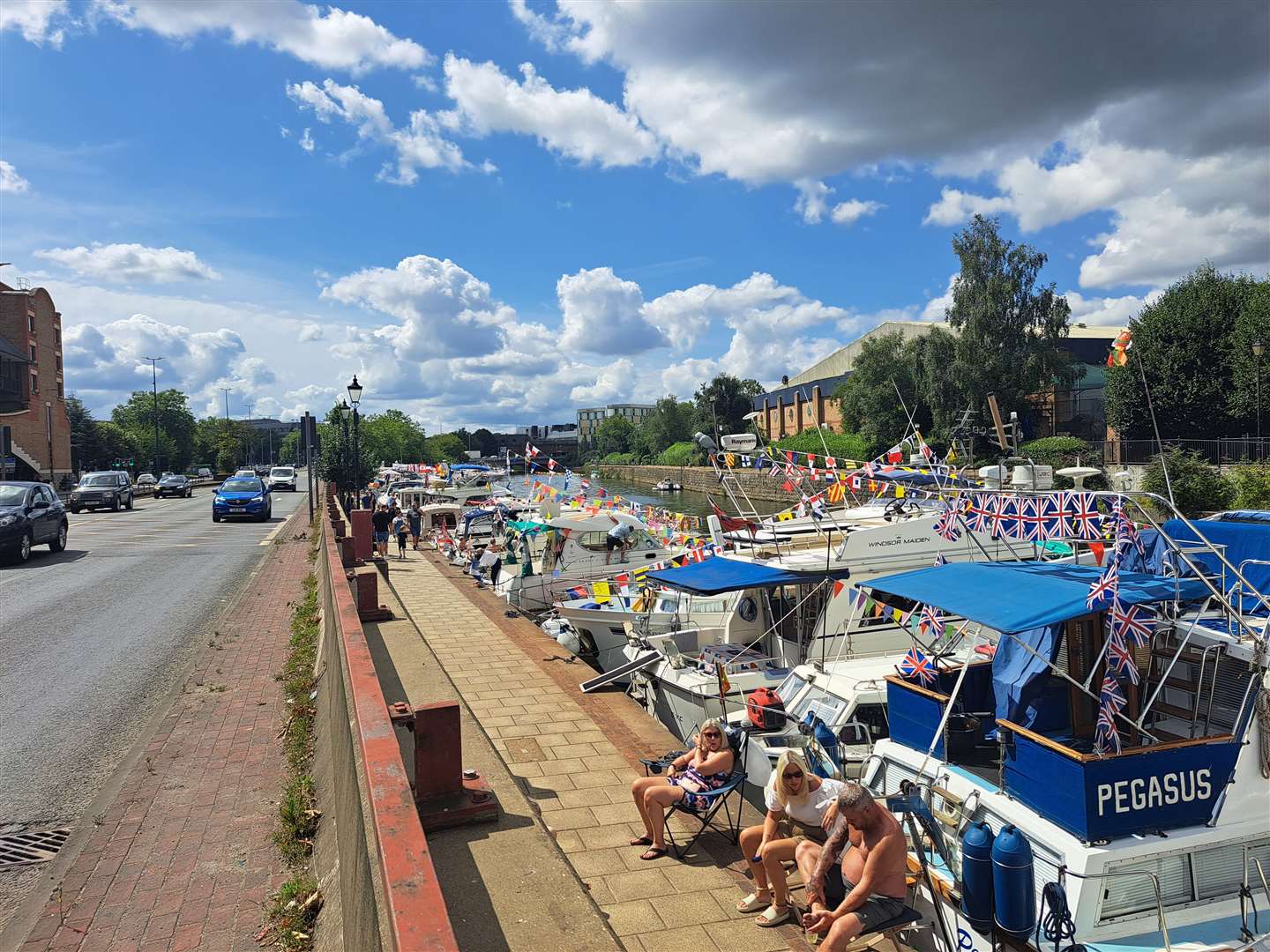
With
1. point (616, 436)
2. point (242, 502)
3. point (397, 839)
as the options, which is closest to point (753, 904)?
point (397, 839)

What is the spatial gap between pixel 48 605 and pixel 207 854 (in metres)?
10.4

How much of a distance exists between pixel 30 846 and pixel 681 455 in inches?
3590

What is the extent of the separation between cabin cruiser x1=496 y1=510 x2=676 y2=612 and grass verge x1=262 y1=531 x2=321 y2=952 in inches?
348

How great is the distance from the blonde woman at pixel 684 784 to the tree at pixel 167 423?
3853 inches

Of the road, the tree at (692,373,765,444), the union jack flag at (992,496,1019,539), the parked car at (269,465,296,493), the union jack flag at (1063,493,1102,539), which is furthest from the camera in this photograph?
the tree at (692,373,765,444)

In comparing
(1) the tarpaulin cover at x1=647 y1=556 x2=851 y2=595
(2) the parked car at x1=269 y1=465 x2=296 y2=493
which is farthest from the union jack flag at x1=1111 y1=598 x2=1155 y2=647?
(2) the parked car at x1=269 y1=465 x2=296 y2=493

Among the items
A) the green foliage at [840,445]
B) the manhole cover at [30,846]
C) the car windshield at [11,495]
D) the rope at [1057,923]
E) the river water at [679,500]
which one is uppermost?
the green foliage at [840,445]

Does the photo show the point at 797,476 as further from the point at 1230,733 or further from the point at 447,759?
the point at 447,759

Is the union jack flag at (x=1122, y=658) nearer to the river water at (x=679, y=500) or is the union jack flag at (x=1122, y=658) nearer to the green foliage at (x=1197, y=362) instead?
the river water at (x=679, y=500)

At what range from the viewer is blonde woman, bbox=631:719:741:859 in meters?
6.09

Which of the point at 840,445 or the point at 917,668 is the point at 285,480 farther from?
the point at 917,668

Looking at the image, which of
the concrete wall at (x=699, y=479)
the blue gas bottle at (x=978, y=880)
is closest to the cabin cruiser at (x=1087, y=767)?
the blue gas bottle at (x=978, y=880)

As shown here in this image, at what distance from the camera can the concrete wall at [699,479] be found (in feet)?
211

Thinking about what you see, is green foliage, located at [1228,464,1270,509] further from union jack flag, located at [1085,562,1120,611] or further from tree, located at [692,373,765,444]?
tree, located at [692,373,765,444]
